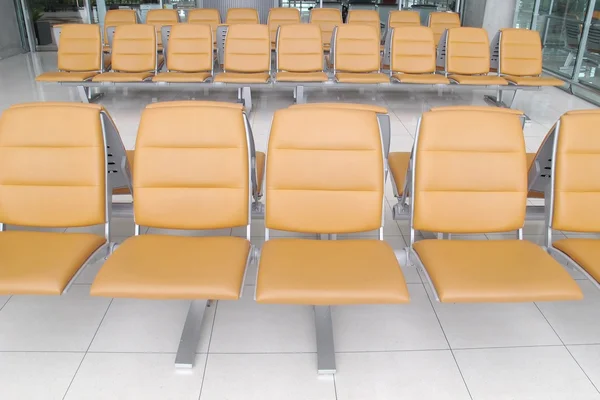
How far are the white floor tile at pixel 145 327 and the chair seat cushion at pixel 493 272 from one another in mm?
919

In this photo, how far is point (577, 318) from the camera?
2.05m

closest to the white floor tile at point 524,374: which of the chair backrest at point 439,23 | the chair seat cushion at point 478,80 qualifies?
the chair seat cushion at point 478,80

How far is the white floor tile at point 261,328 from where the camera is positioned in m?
1.86

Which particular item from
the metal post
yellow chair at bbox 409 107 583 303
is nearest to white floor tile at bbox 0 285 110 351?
yellow chair at bbox 409 107 583 303

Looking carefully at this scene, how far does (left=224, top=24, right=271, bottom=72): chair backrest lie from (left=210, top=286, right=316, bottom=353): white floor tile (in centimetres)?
317

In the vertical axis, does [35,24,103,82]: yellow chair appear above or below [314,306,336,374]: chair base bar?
above

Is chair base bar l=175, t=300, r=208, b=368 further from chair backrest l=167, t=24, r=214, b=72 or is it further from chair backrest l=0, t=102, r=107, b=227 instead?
chair backrest l=167, t=24, r=214, b=72

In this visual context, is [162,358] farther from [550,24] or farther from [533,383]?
[550,24]

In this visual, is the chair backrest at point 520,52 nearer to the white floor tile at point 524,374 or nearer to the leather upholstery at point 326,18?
the leather upholstery at point 326,18

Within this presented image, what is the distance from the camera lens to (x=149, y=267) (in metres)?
1.69

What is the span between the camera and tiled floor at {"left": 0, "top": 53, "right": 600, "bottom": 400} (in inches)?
66.0

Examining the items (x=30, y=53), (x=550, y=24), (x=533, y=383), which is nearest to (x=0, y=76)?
(x=30, y=53)

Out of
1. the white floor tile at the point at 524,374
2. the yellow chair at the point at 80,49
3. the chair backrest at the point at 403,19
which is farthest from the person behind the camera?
the chair backrest at the point at 403,19

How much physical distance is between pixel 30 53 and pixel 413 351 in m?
9.24
